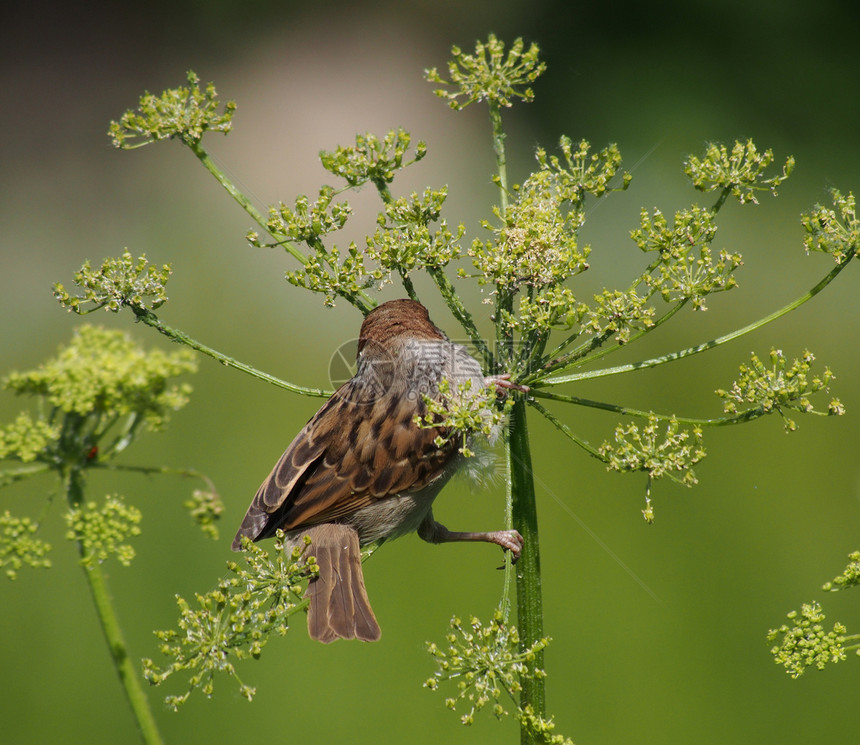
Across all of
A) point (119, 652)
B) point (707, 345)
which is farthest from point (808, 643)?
point (119, 652)

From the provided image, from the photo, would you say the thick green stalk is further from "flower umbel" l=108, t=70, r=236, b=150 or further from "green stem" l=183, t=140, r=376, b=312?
"flower umbel" l=108, t=70, r=236, b=150

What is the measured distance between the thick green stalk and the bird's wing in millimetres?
635

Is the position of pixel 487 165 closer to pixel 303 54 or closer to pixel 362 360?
pixel 303 54

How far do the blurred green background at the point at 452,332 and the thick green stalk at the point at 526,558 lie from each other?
97 centimetres

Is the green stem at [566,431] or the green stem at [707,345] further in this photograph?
the green stem at [707,345]

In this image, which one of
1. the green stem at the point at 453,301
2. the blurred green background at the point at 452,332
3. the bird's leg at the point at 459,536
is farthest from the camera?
the blurred green background at the point at 452,332

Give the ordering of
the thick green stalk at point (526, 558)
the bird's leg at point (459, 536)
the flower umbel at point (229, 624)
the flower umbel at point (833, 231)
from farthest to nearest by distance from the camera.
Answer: the bird's leg at point (459, 536) → the flower umbel at point (833, 231) → the thick green stalk at point (526, 558) → the flower umbel at point (229, 624)

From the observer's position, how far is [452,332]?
7797mm

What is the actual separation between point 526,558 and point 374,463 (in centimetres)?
98

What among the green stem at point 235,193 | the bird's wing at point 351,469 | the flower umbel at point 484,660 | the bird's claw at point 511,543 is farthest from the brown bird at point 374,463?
the flower umbel at point 484,660

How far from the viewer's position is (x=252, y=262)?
29.1 feet

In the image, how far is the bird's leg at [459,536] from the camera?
2.60m

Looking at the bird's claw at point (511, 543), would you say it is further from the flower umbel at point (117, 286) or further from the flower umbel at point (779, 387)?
the flower umbel at point (117, 286)

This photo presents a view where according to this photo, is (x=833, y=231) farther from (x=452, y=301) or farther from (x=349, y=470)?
(x=349, y=470)
